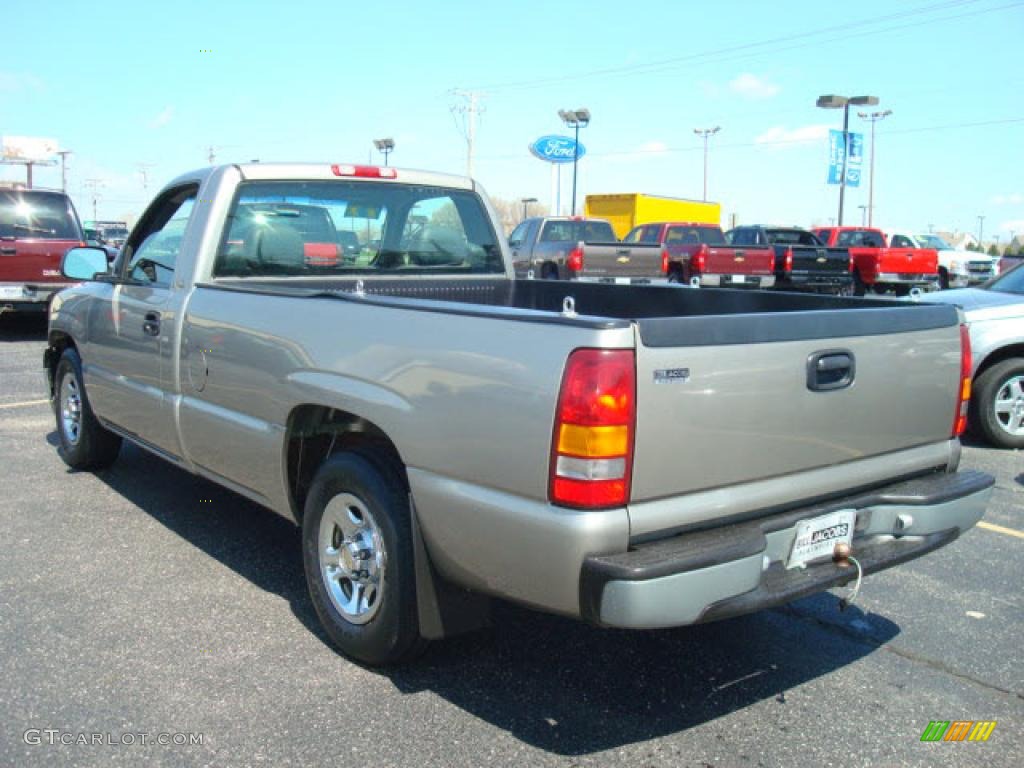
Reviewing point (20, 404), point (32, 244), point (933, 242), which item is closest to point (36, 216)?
point (32, 244)

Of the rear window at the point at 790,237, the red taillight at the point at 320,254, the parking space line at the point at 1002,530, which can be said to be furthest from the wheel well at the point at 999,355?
Result: the rear window at the point at 790,237

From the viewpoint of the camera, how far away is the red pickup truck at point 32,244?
13.0 metres

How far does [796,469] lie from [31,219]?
13.3 metres

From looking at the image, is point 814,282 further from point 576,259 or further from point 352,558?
point 352,558

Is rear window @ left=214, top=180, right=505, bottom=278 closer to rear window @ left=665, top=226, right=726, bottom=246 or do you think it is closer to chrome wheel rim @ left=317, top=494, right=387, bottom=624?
chrome wheel rim @ left=317, top=494, right=387, bottom=624

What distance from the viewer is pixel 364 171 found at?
5008mm

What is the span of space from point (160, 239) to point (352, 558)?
2511 millimetres

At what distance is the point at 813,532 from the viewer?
3.04 metres

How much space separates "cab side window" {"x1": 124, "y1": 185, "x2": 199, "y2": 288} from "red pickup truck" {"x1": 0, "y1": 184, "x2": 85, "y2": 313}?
879 centimetres

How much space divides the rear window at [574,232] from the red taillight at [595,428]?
685 inches

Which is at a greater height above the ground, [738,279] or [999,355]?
[738,279]

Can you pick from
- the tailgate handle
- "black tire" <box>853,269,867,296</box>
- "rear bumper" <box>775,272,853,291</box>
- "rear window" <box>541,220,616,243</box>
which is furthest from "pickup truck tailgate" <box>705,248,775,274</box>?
the tailgate handle

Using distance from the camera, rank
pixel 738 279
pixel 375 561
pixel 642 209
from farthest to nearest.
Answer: pixel 642 209, pixel 738 279, pixel 375 561

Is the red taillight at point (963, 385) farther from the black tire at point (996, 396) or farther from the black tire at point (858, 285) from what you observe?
the black tire at point (858, 285)
